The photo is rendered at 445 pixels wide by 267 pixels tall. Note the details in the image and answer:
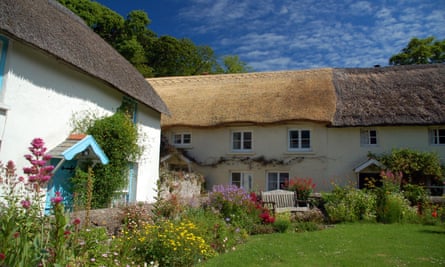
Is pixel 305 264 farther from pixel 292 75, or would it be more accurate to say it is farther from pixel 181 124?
pixel 292 75

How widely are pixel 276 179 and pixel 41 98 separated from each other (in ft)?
41.6

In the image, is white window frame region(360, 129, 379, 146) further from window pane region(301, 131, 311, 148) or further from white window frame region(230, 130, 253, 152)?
white window frame region(230, 130, 253, 152)

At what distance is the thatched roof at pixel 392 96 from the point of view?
53.0 ft

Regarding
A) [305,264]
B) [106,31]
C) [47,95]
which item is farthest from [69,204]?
[106,31]

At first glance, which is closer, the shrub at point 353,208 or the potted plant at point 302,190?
the shrub at point 353,208

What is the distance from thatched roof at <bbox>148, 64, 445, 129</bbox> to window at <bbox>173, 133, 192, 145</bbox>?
1.00 m

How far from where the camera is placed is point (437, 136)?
53.4 feet

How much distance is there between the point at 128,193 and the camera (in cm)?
1273

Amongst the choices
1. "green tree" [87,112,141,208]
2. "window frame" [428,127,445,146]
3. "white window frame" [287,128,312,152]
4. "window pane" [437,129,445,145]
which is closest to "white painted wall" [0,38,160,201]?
"green tree" [87,112,141,208]

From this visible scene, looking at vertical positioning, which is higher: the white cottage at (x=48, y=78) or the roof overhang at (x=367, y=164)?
the white cottage at (x=48, y=78)

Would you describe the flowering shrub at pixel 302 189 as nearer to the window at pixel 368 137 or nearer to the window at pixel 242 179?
the window at pixel 242 179

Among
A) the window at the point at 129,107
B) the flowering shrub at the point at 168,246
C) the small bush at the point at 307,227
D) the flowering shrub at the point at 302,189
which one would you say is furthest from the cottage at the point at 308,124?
the flowering shrub at the point at 168,246

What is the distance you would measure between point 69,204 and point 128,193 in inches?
136

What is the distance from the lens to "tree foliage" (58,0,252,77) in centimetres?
3105
